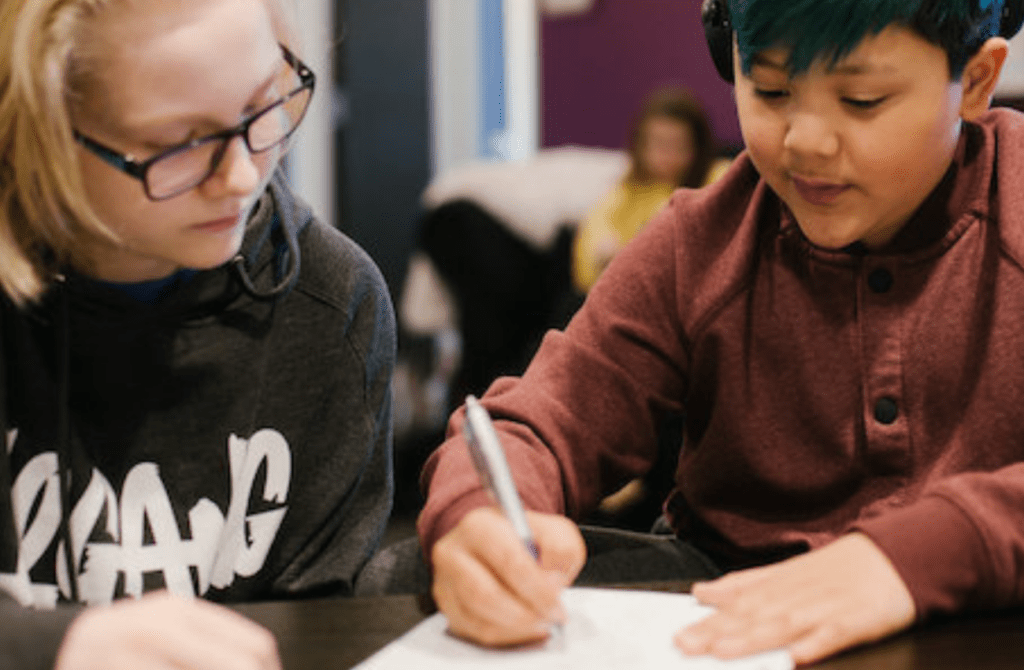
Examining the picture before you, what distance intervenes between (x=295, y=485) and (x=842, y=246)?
45 centimetres

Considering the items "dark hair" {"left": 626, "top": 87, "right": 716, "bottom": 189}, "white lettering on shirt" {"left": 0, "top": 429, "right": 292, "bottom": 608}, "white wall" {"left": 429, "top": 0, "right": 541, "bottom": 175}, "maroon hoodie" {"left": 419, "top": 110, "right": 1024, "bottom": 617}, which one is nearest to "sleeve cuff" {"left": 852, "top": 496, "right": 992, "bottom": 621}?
"maroon hoodie" {"left": 419, "top": 110, "right": 1024, "bottom": 617}

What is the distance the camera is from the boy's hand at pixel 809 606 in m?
0.69

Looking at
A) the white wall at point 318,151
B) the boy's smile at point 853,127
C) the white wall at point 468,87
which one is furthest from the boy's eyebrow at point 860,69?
the white wall at point 468,87

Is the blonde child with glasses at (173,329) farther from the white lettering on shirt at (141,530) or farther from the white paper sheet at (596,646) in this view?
the white paper sheet at (596,646)

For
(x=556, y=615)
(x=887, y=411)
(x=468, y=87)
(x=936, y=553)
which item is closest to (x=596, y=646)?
(x=556, y=615)

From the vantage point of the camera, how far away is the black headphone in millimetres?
908

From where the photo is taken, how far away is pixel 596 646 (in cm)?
71

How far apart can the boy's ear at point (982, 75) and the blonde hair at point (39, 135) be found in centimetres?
57

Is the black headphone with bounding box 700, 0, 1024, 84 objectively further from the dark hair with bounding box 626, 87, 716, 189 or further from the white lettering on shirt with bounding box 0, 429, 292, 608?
the dark hair with bounding box 626, 87, 716, 189

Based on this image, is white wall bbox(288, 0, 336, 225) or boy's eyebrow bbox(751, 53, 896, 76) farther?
white wall bbox(288, 0, 336, 225)

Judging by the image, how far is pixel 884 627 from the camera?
2.32 feet

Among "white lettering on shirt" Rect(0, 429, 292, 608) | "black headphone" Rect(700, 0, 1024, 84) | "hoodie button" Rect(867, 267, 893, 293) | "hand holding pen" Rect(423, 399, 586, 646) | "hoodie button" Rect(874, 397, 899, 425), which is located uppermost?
"black headphone" Rect(700, 0, 1024, 84)

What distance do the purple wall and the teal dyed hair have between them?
113 inches

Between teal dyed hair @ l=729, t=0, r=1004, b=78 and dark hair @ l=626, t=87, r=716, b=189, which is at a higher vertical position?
teal dyed hair @ l=729, t=0, r=1004, b=78
